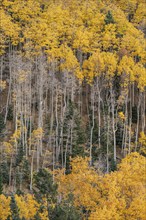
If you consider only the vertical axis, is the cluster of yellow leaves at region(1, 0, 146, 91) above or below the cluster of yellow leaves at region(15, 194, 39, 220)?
above

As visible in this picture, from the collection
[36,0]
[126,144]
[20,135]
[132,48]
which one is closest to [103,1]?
[36,0]

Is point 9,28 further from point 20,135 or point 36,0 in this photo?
point 20,135

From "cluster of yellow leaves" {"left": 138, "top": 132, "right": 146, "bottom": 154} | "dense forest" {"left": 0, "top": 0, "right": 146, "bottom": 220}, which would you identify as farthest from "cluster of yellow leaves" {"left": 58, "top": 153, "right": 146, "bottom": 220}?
"cluster of yellow leaves" {"left": 138, "top": 132, "right": 146, "bottom": 154}

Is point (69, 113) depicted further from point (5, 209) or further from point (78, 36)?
point (5, 209)

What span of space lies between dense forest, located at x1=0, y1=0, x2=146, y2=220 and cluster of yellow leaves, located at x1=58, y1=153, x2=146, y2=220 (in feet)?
0.26

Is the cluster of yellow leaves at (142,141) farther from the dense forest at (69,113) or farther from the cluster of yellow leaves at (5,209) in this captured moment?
the cluster of yellow leaves at (5,209)

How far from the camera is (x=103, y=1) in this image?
85000 millimetres

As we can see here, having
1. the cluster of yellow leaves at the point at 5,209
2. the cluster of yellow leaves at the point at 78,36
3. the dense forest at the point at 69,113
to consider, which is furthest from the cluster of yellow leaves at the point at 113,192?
the cluster of yellow leaves at the point at 78,36

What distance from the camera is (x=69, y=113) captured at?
184 feet

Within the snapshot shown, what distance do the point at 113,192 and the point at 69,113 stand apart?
21.8 metres

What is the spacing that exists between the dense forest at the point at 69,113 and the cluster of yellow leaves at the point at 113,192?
0.08 m

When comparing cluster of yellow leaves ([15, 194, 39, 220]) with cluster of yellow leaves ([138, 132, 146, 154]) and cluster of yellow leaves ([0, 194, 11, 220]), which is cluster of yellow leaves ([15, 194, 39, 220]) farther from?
cluster of yellow leaves ([138, 132, 146, 154])

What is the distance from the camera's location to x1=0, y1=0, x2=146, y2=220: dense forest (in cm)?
3838

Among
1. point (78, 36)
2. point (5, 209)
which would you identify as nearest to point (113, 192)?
point (5, 209)
